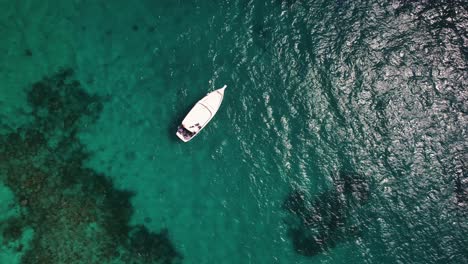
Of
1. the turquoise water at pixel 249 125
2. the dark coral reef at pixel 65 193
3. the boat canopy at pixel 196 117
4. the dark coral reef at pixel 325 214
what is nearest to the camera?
the dark coral reef at pixel 65 193

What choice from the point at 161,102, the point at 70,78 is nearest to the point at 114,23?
the point at 70,78

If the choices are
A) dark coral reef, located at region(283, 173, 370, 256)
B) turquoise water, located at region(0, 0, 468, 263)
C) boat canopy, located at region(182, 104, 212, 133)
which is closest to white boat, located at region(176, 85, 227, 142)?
boat canopy, located at region(182, 104, 212, 133)

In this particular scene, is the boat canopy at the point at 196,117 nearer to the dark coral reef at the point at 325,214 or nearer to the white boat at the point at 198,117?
the white boat at the point at 198,117

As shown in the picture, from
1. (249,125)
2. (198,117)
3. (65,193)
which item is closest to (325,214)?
(249,125)

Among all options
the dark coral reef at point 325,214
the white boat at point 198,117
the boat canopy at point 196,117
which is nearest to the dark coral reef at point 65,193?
the white boat at point 198,117

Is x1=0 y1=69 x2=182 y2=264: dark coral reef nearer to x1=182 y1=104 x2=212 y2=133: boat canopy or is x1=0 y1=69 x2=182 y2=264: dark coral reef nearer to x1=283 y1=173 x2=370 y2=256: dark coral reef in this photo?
x1=182 y1=104 x2=212 y2=133: boat canopy

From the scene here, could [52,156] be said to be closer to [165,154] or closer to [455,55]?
[165,154]

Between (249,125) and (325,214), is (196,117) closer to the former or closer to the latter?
(249,125)
